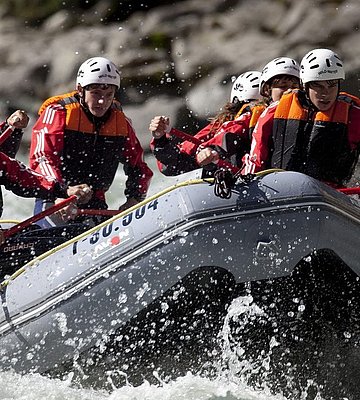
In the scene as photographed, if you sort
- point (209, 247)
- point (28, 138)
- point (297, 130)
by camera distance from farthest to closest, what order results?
point (28, 138), point (297, 130), point (209, 247)

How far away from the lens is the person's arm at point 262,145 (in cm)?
482

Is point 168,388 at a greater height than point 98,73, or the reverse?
point 98,73

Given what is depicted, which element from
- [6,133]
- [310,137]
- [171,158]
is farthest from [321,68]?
[6,133]

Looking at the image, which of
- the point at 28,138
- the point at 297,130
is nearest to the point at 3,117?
the point at 28,138

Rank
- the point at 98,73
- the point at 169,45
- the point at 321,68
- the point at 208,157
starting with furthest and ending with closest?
the point at 169,45 → the point at 98,73 → the point at 208,157 → the point at 321,68

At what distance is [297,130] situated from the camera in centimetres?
475

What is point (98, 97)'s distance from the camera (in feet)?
18.6

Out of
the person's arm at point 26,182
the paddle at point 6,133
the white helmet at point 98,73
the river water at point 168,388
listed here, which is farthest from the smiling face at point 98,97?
the river water at point 168,388

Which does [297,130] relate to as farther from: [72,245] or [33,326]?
[33,326]

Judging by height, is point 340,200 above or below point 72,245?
below

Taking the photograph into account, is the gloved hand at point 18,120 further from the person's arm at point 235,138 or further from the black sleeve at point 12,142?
the person's arm at point 235,138

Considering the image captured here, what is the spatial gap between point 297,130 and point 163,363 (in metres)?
1.35

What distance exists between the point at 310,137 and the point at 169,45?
27.5ft

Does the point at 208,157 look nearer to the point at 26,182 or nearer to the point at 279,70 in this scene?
the point at 279,70
